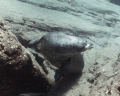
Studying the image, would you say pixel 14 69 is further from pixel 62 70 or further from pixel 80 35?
pixel 80 35

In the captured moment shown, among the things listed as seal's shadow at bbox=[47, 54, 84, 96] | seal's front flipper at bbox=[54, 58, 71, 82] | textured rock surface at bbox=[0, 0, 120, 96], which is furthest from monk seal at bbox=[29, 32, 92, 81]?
textured rock surface at bbox=[0, 0, 120, 96]

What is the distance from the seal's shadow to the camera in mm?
3270

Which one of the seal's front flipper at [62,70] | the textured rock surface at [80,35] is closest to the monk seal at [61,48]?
the seal's front flipper at [62,70]

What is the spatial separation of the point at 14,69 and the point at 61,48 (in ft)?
3.49

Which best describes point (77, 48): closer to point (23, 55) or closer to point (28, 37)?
point (23, 55)

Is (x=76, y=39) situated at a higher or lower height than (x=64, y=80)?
higher

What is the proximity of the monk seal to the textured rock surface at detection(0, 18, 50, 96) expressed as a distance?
0.44 m

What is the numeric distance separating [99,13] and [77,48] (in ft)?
21.2

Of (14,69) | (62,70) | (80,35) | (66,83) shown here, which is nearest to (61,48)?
(62,70)

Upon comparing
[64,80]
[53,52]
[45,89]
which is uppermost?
[53,52]

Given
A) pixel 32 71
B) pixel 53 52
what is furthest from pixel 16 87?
pixel 53 52

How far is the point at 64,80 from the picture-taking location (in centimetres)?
365

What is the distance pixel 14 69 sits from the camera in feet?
9.00

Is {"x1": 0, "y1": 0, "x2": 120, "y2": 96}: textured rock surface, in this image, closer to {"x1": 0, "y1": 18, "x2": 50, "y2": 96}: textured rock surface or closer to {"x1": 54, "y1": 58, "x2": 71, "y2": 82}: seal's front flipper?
{"x1": 54, "y1": 58, "x2": 71, "y2": 82}: seal's front flipper
